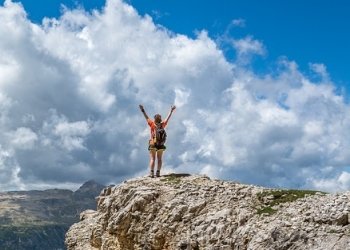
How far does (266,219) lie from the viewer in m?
27.5

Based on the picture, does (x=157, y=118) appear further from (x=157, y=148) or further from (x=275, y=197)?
(x=275, y=197)

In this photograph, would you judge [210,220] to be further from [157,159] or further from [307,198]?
[157,159]

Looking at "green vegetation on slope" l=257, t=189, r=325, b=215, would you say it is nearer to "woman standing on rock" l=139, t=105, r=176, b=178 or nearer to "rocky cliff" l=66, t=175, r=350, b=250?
"rocky cliff" l=66, t=175, r=350, b=250

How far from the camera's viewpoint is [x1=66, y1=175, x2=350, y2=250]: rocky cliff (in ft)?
81.5

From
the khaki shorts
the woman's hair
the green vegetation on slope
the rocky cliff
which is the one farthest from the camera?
the khaki shorts

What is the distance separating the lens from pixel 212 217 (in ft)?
97.1

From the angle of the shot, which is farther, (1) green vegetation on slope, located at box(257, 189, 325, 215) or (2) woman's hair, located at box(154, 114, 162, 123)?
(2) woman's hair, located at box(154, 114, 162, 123)

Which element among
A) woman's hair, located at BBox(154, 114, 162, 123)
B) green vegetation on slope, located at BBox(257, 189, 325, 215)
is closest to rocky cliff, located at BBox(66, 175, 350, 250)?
green vegetation on slope, located at BBox(257, 189, 325, 215)

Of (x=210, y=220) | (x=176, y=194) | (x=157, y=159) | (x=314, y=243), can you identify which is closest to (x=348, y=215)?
(x=314, y=243)

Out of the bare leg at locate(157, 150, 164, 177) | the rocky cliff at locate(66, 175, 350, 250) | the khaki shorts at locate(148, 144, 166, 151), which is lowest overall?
the rocky cliff at locate(66, 175, 350, 250)

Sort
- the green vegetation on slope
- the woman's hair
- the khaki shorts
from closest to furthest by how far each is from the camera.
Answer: the green vegetation on slope < the woman's hair < the khaki shorts

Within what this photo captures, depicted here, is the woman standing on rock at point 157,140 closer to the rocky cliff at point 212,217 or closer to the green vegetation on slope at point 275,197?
the rocky cliff at point 212,217

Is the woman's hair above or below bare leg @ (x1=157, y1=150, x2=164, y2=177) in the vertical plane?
above

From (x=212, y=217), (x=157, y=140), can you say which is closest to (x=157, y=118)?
(x=157, y=140)
